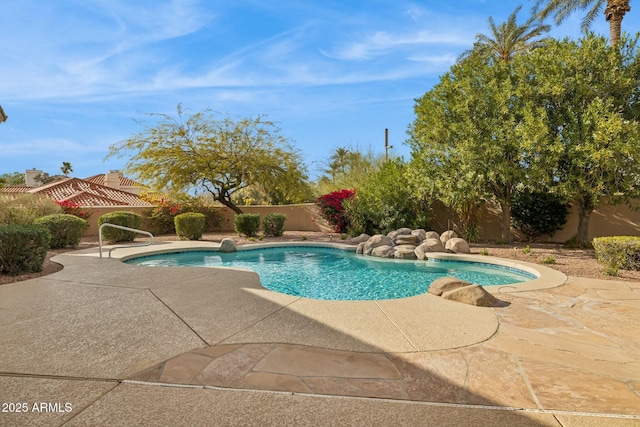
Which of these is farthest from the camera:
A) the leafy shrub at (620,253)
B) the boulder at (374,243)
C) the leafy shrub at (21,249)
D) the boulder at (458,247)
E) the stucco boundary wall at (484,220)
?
the stucco boundary wall at (484,220)

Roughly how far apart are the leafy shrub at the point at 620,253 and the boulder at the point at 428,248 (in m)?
4.01

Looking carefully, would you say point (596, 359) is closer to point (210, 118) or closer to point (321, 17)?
point (321, 17)

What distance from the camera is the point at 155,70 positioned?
10625 millimetres

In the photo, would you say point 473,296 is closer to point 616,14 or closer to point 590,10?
point 616,14

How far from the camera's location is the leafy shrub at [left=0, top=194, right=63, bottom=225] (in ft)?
34.9

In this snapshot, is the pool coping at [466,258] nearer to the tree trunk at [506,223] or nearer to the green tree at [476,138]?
the green tree at [476,138]

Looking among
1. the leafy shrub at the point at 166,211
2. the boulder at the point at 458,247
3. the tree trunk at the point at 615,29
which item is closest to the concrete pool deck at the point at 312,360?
the boulder at the point at 458,247

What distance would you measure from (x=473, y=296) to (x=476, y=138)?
309 inches

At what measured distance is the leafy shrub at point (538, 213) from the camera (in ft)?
40.8

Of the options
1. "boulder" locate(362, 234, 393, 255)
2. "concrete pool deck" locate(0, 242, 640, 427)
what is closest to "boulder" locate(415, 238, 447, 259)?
"boulder" locate(362, 234, 393, 255)

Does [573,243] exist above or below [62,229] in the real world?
below

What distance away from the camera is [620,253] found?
24.1 feet

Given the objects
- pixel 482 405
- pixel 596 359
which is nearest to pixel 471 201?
pixel 596 359

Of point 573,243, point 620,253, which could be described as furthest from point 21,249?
point 573,243
